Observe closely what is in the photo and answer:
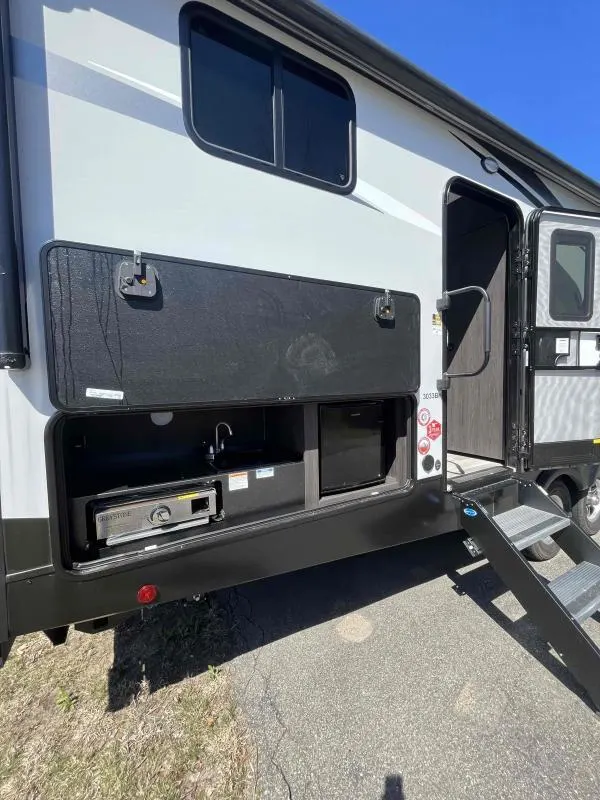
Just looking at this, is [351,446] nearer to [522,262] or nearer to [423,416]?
[423,416]

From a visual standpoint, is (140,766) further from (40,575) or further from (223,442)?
(223,442)

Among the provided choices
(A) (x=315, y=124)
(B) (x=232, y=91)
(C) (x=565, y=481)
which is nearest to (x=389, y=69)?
(A) (x=315, y=124)

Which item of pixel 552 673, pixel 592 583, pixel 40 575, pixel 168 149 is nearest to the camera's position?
pixel 40 575

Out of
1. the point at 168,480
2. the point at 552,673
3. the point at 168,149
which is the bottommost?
the point at 552,673

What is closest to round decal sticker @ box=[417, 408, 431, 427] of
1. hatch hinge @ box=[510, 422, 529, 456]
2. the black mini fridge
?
the black mini fridge

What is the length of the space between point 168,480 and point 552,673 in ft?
7.43

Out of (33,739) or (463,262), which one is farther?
(463,262)

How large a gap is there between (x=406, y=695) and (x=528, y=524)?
4.40ft

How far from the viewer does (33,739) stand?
176 cm

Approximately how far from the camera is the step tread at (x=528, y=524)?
2479mm

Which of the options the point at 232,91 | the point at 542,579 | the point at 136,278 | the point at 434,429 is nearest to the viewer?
the point at 136,278

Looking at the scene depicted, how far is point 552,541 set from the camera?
333 centimetres

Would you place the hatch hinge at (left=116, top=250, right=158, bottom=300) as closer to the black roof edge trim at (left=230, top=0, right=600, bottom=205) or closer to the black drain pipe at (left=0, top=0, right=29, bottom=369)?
the black drain pipe at (left=0, top=0, right=29, bottom=369)

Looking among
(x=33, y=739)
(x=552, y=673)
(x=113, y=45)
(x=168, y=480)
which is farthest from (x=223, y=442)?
(x=552, y=673)
